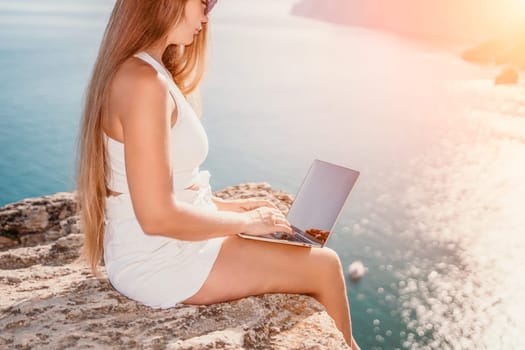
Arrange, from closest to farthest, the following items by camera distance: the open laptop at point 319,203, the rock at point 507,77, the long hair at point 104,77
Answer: the long hair at point 104,77 < the open laptop at point 319,203 < the rock at point 507,77

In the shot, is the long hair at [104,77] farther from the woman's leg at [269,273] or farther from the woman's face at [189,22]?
the woman's leg at [269,273]

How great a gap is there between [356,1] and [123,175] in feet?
149

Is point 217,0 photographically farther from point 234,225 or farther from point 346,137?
point 346,137

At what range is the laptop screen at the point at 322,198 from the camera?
245 cm

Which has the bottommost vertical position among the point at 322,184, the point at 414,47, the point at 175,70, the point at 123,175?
the point at 123,175

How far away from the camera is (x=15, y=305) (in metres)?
2.32

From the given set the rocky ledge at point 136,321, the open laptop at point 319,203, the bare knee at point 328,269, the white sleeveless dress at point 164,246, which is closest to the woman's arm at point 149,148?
the white sleeveless dress at point 164,246

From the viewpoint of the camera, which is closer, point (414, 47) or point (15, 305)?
point (15, 305)

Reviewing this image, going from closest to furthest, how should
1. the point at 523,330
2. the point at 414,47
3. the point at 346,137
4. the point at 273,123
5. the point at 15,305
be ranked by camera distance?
the point at 15,305 → the point at 523,330 → the point at 346,137 → the point at 273,123 → the point at 414,47

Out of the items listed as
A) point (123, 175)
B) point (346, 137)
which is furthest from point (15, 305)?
point (346, 137)

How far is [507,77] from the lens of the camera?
29.2 metres

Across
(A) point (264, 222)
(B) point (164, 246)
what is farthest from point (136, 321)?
(A) point (264, 222)

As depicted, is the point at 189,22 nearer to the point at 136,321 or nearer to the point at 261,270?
the point at 261,270

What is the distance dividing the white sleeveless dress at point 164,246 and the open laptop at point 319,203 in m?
0.34
